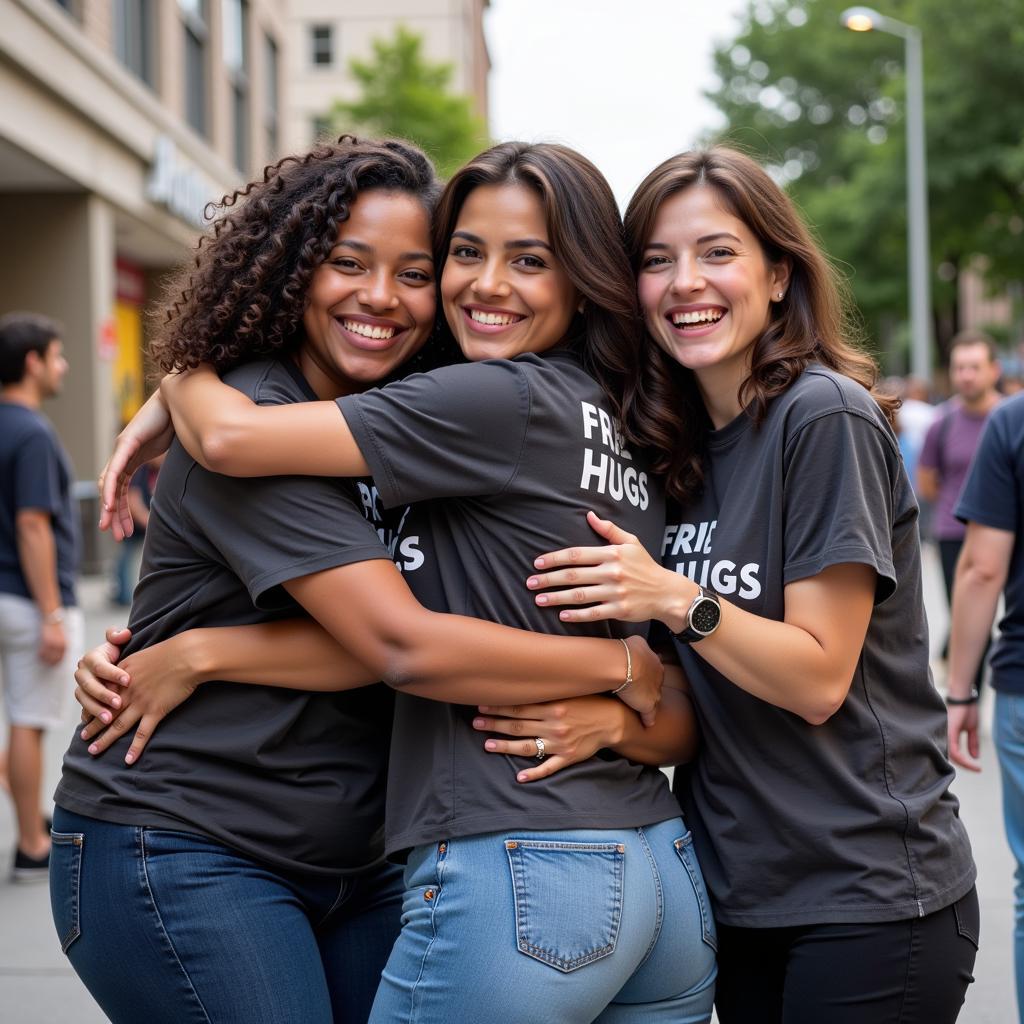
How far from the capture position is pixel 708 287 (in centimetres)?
241

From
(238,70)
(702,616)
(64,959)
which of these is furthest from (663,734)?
(238,70)

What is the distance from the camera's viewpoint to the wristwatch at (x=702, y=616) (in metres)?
2.13

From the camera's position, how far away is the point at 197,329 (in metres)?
2.38

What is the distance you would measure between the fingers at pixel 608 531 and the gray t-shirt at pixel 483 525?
2 centimetres

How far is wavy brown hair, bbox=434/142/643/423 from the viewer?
2346mm

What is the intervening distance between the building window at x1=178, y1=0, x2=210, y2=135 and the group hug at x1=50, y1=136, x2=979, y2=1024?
1697 centimetres

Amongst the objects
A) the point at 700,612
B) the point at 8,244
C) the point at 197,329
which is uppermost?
the point at 8,244

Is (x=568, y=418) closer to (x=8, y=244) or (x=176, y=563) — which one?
(x=176, y=563)

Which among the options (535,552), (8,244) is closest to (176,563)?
(535,552)

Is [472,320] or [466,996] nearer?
[466,996]

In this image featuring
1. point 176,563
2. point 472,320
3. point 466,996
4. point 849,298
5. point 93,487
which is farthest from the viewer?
point 93,487

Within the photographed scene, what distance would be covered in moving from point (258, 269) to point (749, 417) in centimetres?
91

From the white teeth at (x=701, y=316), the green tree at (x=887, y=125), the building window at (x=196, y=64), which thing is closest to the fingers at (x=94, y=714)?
the white teeth at (x=701, y=316)

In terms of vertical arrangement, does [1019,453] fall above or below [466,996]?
above
